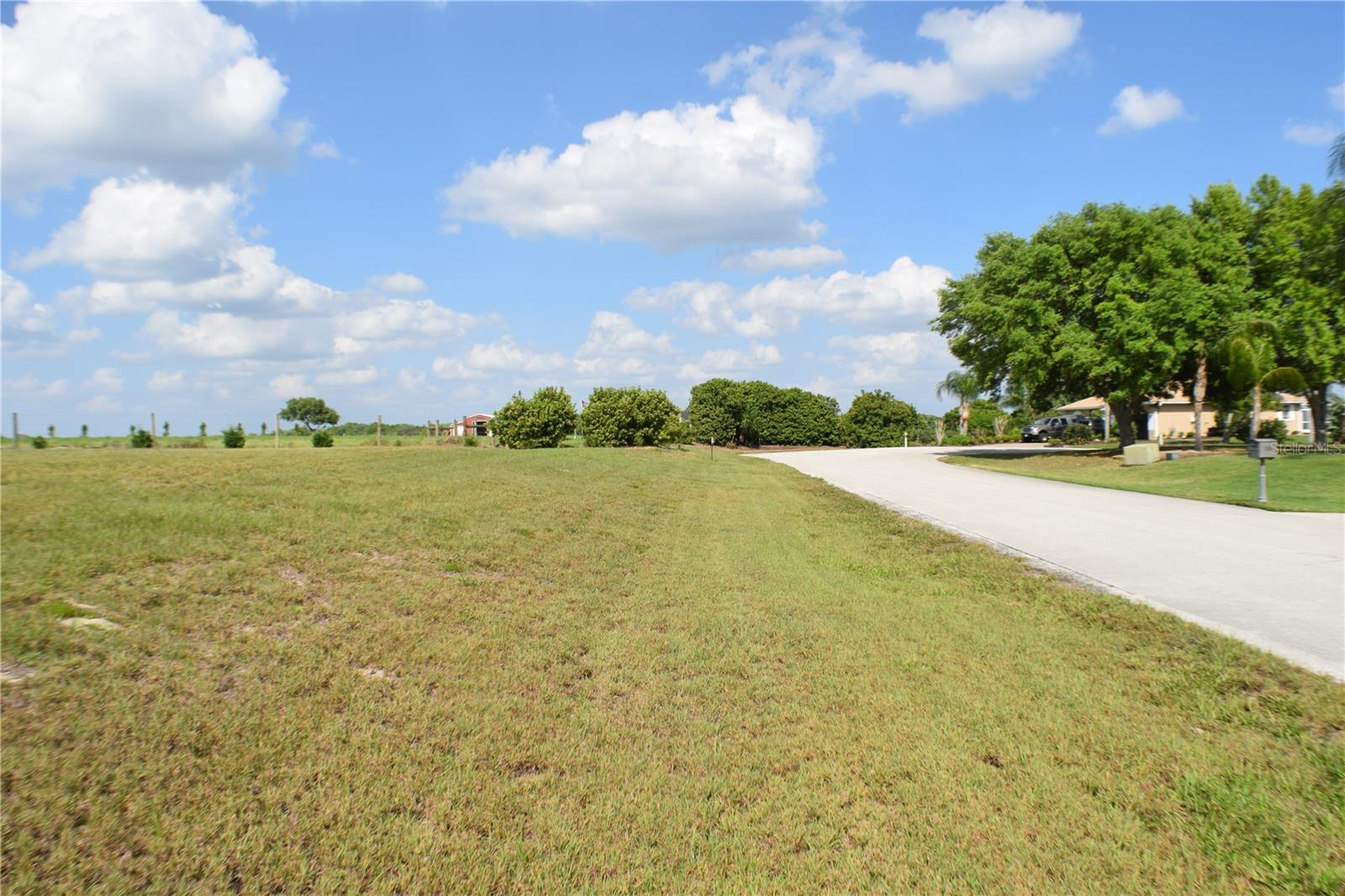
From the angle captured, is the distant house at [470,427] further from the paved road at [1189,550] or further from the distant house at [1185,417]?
the distant house at [1185,417]

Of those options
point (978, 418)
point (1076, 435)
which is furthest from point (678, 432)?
point (978, 418)

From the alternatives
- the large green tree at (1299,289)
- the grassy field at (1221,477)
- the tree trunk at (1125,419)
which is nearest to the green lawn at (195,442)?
the grassy field at (1221,477)

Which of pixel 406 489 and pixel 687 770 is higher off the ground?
pixel 406 489

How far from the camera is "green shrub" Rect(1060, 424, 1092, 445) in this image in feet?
166

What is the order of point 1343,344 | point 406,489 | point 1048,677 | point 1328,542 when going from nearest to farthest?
point 1048,677 < point 1328,542 < point 406,489 < point 1343,344

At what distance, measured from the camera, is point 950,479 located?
2423 cm

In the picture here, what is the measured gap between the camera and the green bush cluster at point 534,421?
3164cm

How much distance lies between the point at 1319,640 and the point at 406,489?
34.2 feet

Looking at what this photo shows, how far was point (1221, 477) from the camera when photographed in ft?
70.5

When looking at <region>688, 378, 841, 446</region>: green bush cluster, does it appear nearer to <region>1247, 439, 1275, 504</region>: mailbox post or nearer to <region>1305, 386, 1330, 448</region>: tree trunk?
<region>1305, 386, 1330, 448</region>: tree trunk

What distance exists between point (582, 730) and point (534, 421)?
91.7 ft

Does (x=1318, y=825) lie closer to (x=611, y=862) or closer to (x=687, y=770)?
(x=687, y=770)

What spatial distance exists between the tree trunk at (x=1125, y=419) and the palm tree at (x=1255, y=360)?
4016 mm

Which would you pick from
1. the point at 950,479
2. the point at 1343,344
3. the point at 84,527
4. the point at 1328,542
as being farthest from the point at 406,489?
the point at 1343,344
